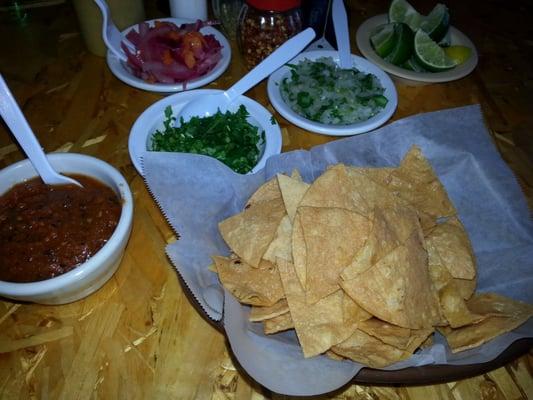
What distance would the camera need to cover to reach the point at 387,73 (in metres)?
1.88

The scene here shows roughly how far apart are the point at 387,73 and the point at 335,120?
0.48 metres

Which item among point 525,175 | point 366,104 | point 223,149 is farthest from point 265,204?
point 525,175

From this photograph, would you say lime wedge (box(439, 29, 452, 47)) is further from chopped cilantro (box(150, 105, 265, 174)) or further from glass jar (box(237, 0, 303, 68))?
chopped cilantro (box(150, 105, 265, 174))

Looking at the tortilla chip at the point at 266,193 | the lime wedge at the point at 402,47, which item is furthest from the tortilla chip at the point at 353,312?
the lime wedge at the point at 402,47

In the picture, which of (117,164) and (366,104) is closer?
(117,164)

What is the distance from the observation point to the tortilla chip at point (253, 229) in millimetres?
1044

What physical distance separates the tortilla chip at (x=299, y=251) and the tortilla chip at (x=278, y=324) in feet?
0.28

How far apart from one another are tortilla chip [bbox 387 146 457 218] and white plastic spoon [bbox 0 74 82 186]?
0.89 metres

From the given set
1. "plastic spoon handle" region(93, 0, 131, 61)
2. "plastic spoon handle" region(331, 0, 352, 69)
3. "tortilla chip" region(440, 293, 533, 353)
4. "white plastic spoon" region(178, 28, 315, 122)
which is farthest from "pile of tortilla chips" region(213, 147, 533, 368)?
"plastic spoon handle" region(93, 0, 131, 61)

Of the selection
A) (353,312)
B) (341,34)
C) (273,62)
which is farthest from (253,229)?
(341,34)

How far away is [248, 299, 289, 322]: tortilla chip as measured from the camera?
0.96 meters

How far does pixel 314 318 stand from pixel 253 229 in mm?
263

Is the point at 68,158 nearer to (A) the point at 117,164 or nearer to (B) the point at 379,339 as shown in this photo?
(A) the point at 117,164

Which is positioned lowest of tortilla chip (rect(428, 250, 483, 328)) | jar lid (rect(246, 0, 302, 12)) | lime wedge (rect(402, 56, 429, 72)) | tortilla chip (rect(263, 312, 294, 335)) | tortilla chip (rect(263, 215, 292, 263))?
lime wedge (rect(402, 56, 429, 72))
